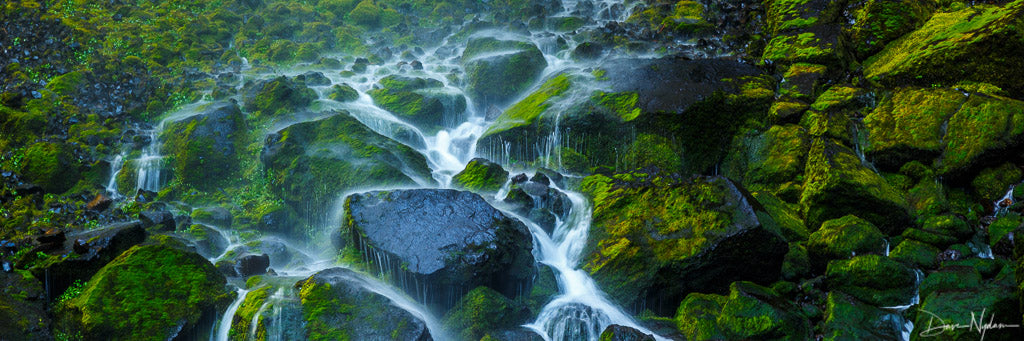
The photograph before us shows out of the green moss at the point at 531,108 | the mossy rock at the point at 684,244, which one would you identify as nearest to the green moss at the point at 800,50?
the green moss at the point at 531,108

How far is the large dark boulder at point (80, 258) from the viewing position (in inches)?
323

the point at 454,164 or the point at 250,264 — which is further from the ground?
the point at 250,264

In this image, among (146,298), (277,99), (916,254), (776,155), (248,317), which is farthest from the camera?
(277,99)

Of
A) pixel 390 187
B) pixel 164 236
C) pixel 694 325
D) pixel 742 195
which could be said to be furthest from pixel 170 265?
pixel 742 195

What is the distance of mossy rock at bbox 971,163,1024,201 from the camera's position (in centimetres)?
911

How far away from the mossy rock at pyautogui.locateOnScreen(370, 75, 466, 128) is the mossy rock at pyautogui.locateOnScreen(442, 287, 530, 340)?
8489mm

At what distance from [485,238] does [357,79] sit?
13033 mm

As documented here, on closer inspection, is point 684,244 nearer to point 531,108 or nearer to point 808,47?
point 531,108

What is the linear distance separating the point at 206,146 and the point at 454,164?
6.46 m

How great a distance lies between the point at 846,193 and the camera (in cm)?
948

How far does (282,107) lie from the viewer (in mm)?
15742

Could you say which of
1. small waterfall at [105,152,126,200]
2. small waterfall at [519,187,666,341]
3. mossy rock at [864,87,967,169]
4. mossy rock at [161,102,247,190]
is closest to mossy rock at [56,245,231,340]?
small waterfall at [519,187,666,341]
